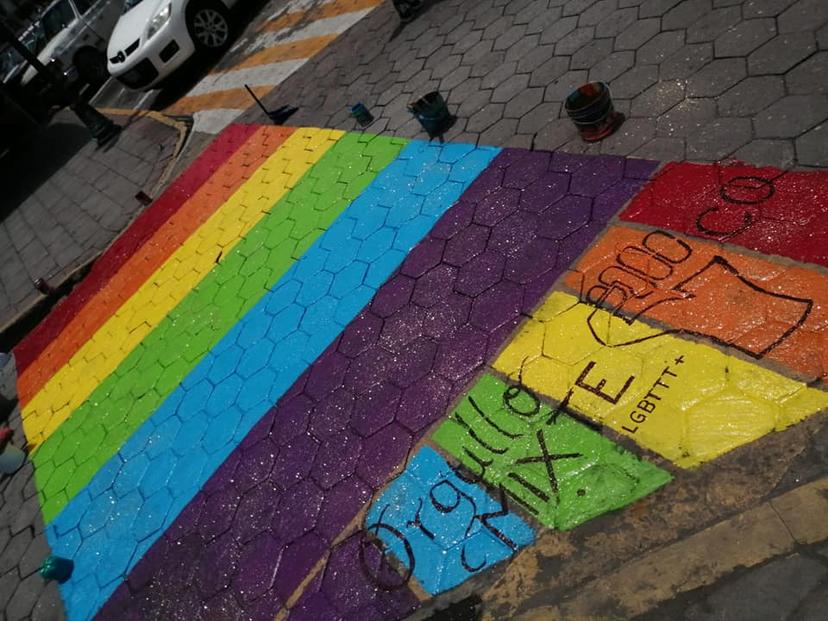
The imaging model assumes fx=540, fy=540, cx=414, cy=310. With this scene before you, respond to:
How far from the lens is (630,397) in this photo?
9.15ft

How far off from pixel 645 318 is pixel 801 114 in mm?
1632

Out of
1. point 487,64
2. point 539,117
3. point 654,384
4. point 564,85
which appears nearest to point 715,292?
point 654,384

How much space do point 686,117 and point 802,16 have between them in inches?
40.9

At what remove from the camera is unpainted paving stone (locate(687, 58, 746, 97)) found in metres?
3.72

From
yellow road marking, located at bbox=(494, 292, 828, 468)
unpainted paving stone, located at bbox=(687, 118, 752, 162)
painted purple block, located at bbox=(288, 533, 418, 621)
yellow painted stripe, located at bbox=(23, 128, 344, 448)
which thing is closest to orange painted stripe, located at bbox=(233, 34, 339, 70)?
yellow painted stripe, located at bbox=(23, 128, 344, 448)

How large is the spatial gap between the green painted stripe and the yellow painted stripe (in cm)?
18

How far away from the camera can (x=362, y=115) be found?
230 inches

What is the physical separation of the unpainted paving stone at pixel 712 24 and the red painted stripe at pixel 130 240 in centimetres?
537

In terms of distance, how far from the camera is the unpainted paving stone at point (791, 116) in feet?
10.5

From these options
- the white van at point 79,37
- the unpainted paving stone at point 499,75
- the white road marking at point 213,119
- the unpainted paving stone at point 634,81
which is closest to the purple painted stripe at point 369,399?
the unpainted paving stone at point 634,81

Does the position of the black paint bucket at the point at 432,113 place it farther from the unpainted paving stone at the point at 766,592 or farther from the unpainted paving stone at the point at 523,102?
the unpainted paving stone at the point at 766,592

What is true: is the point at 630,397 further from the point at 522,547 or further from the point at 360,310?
the point at 360,310

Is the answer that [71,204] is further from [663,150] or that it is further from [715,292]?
[715,292]

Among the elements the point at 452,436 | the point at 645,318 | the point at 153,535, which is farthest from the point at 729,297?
the point at 153,535
